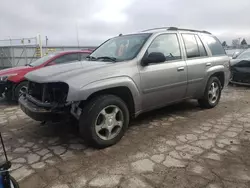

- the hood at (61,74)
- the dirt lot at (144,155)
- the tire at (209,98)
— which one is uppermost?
the hood at (61,74)

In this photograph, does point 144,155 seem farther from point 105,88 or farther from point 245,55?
point 245,55

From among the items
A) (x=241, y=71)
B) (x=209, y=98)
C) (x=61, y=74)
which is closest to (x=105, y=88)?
(x=61, y=74)

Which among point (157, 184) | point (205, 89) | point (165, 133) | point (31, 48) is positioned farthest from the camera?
point (31, 48)

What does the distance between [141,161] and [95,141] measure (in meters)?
0.70

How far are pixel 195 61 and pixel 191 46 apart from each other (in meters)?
0.33

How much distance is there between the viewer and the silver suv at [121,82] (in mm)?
3018

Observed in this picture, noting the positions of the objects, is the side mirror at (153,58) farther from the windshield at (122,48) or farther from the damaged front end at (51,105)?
the damaged front end at (51,105)

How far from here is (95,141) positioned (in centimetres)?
308

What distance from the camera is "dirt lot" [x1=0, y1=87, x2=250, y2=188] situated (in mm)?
2449

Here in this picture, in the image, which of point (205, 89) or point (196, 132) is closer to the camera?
point (196, 132)

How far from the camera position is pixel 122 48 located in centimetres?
401

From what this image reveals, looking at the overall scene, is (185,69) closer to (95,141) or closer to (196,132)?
(196,132)

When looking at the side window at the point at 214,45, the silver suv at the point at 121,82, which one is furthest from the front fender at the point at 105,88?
the side window at the point at 214,45

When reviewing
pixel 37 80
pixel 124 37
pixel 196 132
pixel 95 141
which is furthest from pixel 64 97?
pixel 196 132
